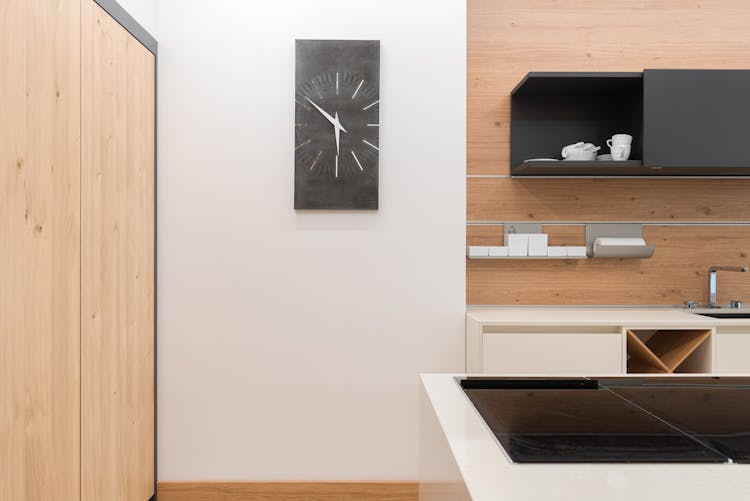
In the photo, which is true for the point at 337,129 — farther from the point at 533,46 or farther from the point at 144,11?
the point at 533,46

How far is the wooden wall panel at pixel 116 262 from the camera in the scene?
2.00 meters

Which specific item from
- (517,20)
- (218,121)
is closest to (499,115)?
(517,20)

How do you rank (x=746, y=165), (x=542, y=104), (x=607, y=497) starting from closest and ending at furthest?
(x=607, y=497)
(x=746, y=165)
(x=542, y=104)

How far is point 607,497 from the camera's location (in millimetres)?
780

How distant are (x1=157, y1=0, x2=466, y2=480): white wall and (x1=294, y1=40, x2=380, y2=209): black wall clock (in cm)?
6

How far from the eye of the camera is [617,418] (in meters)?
1.12

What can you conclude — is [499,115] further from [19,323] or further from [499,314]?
[19,323]

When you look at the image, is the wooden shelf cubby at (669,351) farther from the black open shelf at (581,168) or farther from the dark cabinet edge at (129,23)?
the dark cabinet edge at (129,23)

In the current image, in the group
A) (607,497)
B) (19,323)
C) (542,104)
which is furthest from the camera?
(542,104)

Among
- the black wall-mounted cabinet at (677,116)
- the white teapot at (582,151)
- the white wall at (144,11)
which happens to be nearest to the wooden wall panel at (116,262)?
the white wall at (144,11)

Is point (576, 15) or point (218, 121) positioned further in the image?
point (576, 15)

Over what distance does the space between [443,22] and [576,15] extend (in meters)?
0.80

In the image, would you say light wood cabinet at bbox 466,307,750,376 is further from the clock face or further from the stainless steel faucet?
the clock face

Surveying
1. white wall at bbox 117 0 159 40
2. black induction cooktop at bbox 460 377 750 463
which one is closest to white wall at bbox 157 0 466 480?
white wall at bbox 117 0 159 40
